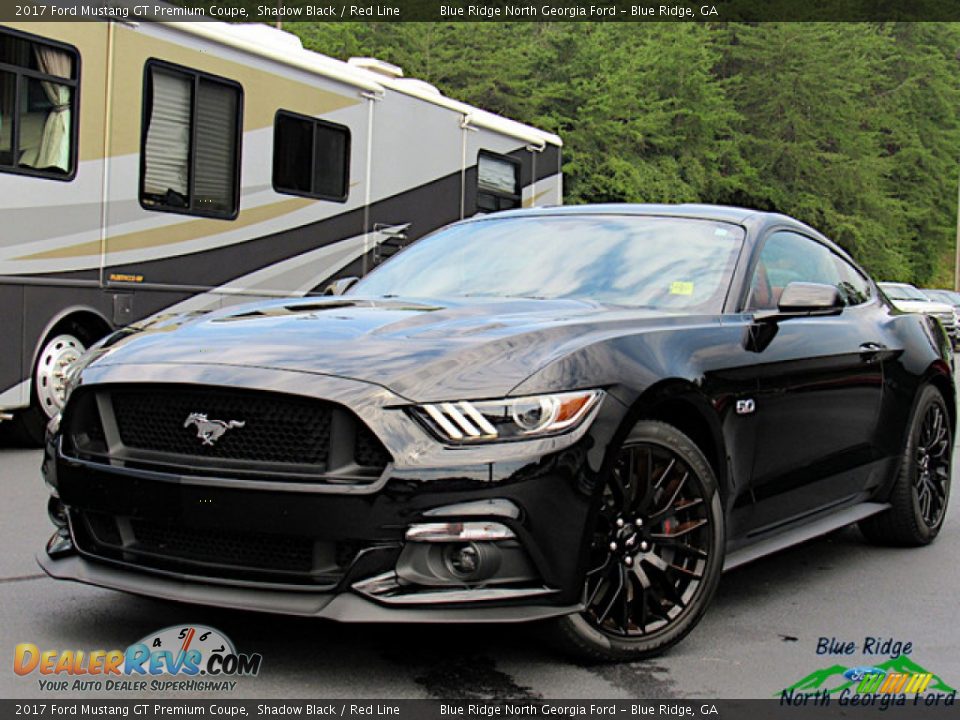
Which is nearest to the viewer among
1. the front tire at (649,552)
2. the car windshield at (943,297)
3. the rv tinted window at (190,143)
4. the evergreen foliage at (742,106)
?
the front tire at (649,552)

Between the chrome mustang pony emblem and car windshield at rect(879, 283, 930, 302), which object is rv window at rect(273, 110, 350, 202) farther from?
car windshield at rect(879, 283, 930, 302)

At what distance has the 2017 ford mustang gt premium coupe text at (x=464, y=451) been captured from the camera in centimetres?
370

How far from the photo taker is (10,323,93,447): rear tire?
30.5 feet

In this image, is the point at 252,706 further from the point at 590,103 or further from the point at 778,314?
the point at 590,103

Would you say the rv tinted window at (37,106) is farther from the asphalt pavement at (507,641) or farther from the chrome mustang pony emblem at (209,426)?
the chrome mustang pony emblem at (209,426)

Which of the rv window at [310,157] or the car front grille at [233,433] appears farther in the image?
the rv window at [310,157]

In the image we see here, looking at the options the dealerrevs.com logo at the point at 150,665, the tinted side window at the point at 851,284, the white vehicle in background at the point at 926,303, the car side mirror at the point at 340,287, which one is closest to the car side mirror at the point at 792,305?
the tinted side window at the point at 851,284

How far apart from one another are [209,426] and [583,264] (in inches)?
76.4

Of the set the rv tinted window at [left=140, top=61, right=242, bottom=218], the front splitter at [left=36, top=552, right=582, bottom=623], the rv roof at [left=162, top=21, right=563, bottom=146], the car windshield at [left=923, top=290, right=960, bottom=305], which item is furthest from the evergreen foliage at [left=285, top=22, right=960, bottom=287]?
the front splitter at [left=36, top=552, right=582, bottom=623]

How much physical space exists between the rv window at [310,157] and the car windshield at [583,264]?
583cm

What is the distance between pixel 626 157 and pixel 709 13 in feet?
36.3

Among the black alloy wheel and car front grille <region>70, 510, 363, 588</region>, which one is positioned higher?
car front grille <region>70, 510, 363, 588</region>

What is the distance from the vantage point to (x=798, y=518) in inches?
206

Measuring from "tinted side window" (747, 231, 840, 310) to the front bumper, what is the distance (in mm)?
1569
